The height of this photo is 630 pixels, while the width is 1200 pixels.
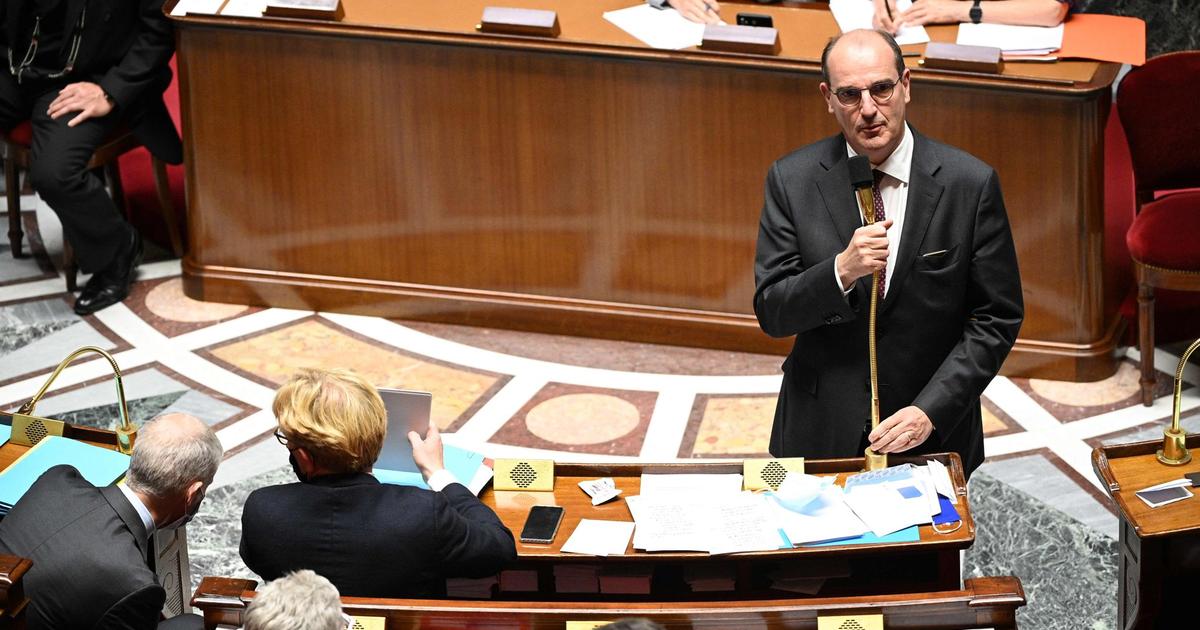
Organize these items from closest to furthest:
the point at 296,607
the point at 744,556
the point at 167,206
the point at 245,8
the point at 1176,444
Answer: the point at 296,607 → the point at 744,556 → the point at 1176,444 → the point at 245,8 → the point at 167,206

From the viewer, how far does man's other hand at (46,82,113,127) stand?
615 centimetres

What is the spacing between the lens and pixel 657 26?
570cm

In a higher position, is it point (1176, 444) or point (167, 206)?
point (167, 206)

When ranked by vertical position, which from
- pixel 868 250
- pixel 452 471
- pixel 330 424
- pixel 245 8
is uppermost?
pixel 245 8

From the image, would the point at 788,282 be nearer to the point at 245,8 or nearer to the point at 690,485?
the point at 690,485

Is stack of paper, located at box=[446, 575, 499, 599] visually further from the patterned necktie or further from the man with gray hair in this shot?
the patterned necktie

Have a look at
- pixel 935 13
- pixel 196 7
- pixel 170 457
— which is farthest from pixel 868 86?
pixel 196 7

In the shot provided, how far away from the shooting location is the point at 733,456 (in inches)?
200

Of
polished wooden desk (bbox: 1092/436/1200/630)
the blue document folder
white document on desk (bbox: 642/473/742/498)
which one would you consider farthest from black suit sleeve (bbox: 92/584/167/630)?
polished wooden desk (bbox: 1092/436/1200/630)

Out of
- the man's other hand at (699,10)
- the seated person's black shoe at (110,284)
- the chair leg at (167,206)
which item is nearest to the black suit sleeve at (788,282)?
the man's other hand at (699,10)

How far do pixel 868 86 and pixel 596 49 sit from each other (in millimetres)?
2592

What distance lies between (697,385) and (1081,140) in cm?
163

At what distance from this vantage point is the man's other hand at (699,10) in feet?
18.8

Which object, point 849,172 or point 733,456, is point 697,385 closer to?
point 733,456
